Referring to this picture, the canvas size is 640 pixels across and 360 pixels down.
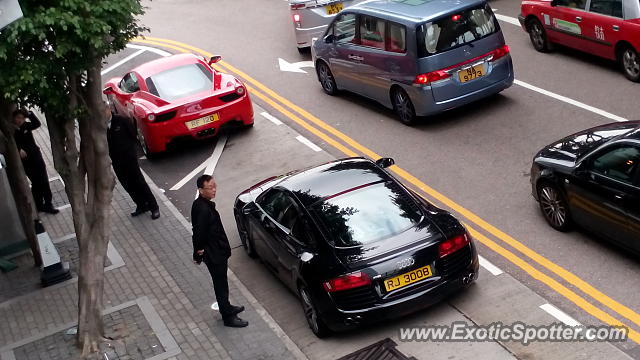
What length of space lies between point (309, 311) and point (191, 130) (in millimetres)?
6037

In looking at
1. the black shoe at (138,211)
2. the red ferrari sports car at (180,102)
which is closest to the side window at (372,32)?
the red ferrari sports car at (180,102)

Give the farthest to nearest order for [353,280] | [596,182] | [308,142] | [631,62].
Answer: [631,62] → [308,142] → [596,182] → [353,280]

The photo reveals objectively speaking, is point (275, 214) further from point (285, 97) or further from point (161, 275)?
point (285, 97)

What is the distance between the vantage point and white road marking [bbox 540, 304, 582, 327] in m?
8.57

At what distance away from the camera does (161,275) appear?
10672 mm

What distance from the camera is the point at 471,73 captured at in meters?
13.9

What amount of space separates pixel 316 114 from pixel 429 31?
2.89 metres

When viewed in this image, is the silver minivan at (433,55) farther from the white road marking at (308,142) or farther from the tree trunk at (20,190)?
the tree trunk at (20,190)

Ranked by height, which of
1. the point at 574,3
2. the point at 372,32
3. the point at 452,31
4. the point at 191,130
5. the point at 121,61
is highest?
the point at 452,31

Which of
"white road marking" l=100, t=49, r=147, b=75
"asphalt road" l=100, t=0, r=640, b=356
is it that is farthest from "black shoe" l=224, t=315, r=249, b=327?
"white road marking" l=100, t=49, r=147, b=75

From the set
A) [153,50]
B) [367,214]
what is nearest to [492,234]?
[367,214]

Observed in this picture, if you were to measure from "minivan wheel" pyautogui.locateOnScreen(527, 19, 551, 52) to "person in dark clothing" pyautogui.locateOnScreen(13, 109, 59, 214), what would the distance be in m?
9.25

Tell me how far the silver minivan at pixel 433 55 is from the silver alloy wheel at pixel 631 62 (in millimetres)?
2082

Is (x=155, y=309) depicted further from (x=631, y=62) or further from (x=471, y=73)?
(x=631, y=62)
